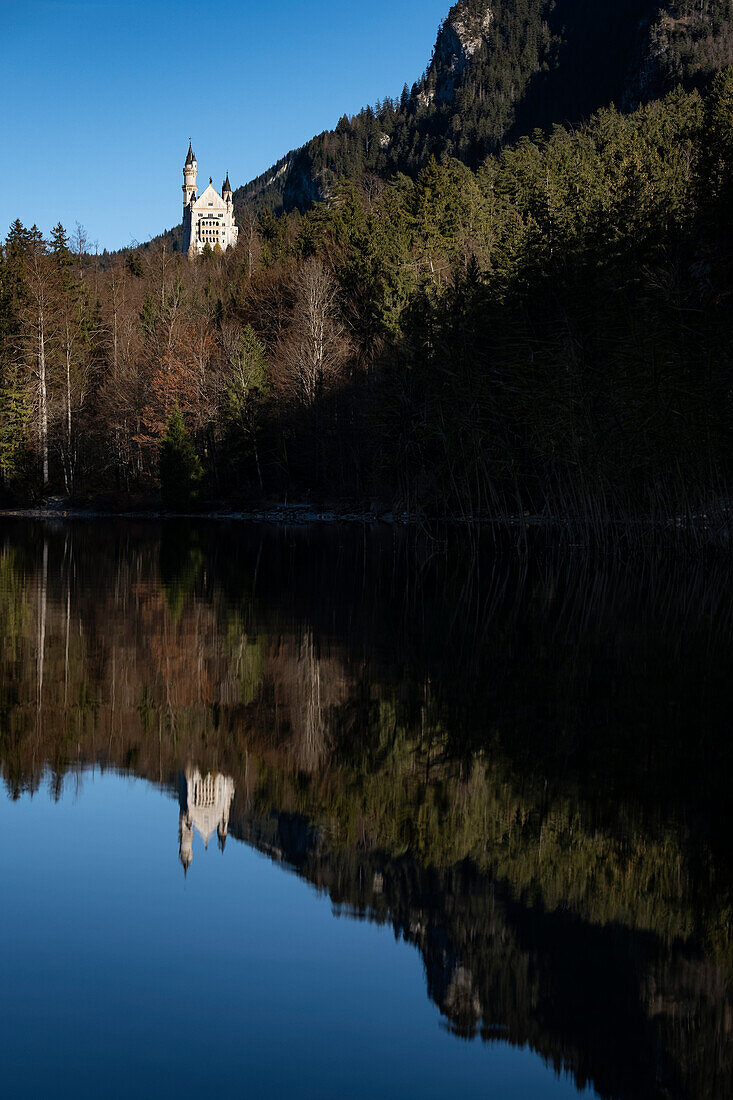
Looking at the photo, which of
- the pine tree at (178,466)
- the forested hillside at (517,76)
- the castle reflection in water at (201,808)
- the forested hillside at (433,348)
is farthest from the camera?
the forested hillside at (517,76)

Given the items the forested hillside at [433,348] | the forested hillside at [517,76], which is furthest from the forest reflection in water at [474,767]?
the forested hillside at [517,76]

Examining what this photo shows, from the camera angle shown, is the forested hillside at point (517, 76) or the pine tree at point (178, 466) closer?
the pine tree at point (178, 466)

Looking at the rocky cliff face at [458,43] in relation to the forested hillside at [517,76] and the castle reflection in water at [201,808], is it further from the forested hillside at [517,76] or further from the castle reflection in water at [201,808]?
the castle reflection in water at [201,808]

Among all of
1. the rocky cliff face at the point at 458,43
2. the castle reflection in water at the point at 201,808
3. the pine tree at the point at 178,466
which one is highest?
the rocky cliff face at the point at 458,43

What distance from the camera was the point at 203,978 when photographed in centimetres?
471

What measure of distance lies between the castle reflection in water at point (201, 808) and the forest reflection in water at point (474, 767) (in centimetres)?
2

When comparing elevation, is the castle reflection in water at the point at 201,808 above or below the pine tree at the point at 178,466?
below

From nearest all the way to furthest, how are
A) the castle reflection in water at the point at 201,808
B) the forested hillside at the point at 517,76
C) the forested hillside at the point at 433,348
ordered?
the castle reflection in water at the point at 201,808, the forested hillside at the point at 433,348, the forested hillside at the point at 517,76

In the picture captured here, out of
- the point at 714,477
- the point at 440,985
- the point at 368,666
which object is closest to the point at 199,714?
the point at 368,666

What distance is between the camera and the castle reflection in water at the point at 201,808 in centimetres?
639

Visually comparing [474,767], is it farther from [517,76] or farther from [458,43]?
[458,43]

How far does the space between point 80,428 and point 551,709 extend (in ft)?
170

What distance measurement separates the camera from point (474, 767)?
791 cm

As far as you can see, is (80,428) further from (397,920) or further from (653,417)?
(397,920)
